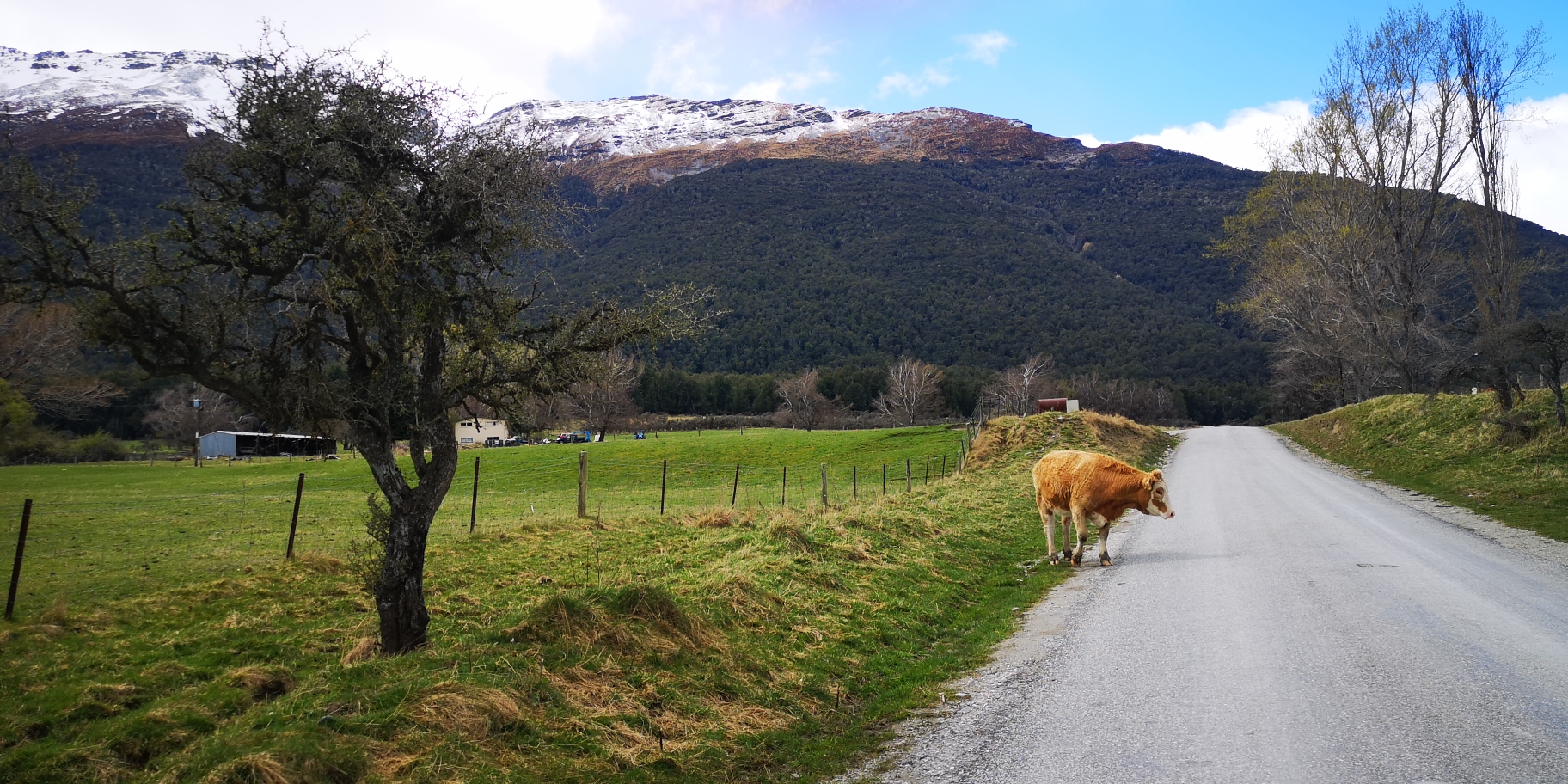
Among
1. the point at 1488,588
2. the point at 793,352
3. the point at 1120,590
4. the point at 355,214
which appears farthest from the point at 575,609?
the point at 793,352

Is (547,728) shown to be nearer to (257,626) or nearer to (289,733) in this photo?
(289,733)

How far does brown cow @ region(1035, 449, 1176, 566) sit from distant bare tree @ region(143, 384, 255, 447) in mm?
82911

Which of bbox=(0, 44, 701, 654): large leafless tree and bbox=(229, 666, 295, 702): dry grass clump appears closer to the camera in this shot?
bbox=(0, 44, 701, 654): large leafless tree

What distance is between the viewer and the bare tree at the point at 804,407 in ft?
295

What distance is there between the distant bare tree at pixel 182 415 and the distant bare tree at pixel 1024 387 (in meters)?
73.4

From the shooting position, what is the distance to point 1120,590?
36.2ft

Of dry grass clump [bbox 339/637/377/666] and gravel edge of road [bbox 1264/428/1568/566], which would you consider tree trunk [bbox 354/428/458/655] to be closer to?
dry grass clump [bbox 339/637/377/666]

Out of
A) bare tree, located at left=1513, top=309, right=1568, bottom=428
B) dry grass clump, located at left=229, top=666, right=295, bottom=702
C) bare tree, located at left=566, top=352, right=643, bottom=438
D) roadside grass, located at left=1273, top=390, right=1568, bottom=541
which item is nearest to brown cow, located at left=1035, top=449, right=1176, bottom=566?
roadside grass, located at left=1273, top=390, right=1568, bottom=541

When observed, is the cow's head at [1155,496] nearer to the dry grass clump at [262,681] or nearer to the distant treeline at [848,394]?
the dry grass clump at [262,681]

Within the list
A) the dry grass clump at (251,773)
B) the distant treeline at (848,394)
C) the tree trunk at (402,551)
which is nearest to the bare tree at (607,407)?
the distant treeline at (848,394)

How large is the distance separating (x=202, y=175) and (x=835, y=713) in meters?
7.32

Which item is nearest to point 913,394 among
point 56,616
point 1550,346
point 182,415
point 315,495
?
point 315,495

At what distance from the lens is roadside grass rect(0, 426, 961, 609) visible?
13.9 meters

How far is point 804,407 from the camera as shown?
9262 centimetres
